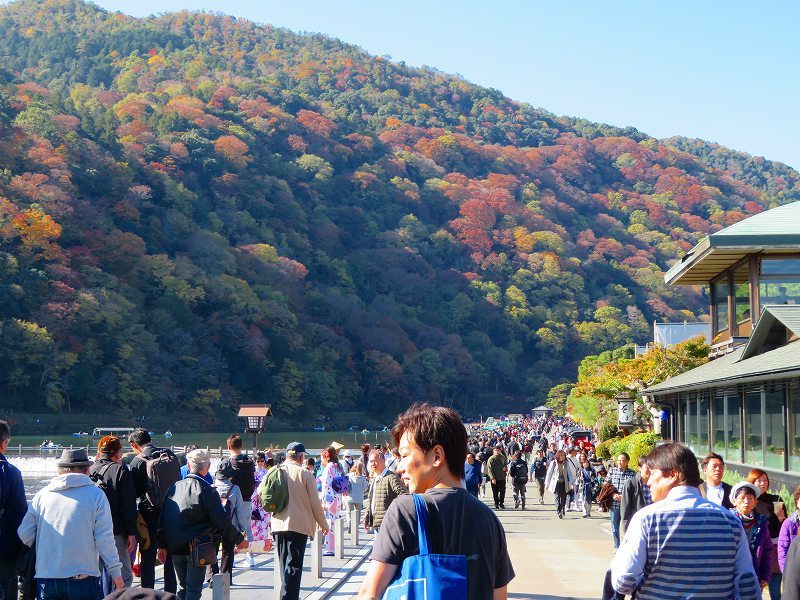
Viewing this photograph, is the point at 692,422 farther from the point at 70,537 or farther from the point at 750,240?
the point at 70,537

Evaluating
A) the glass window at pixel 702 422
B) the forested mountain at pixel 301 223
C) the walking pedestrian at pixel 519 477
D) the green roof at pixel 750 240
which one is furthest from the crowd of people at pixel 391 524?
the forested mountain at pixel 301 223

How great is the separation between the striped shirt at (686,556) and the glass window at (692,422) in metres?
16.4

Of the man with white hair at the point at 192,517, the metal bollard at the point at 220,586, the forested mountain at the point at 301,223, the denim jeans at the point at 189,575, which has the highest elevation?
the forested mountain at the point at 301,223

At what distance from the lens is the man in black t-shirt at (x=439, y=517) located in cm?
317

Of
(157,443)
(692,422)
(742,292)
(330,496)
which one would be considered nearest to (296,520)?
(330,496)

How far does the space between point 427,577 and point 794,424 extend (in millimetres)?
10703

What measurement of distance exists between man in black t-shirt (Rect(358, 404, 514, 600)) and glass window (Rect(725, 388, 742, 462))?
1331 centimetres

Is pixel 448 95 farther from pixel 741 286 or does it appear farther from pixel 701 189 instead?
pixel 741 286

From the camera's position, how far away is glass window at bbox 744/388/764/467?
14573mm

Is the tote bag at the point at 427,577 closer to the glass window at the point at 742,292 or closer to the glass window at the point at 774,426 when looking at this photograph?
the glass window at the point at 774,426

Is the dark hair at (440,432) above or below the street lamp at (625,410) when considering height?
above

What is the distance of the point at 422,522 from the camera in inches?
126

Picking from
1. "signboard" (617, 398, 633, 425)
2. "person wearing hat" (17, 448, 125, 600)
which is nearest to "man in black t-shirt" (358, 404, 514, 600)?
"person wearing hat" (17, 448, 125, 600)

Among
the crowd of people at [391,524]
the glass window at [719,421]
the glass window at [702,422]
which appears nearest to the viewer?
the crowd of people at [391,524]
